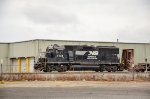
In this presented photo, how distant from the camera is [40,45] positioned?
55125 millimetres

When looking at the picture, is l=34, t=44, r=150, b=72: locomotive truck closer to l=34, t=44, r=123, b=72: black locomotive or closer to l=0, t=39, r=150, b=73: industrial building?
l=34, t=44, r=123, b=72: black locomotive

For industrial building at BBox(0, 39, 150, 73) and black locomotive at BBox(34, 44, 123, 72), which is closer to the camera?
black locomotive at BBox(34, 44, 123, 72)

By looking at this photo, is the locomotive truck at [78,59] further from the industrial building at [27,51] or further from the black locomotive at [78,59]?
the industrial building at [27,51]

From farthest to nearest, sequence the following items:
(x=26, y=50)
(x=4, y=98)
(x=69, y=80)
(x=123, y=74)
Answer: (x=26, y=50) → (x=123, y=74) → (x=69, y=80) → (x=4, y=98)

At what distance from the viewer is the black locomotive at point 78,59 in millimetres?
42250

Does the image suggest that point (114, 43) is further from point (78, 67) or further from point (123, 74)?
point (123, 74)

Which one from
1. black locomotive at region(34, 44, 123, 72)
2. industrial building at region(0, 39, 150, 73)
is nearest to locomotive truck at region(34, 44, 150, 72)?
black locomotive at region(34, 44, 123, 72)

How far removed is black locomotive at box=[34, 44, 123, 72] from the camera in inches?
1663

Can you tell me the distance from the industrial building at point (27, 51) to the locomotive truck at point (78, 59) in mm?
11148

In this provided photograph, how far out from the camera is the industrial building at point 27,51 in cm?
5619

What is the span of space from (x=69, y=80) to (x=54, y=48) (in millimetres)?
9671

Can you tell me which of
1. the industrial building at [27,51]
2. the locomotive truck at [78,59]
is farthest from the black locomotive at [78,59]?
the industrial building at [27,51]

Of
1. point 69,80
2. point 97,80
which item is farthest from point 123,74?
point 69,80

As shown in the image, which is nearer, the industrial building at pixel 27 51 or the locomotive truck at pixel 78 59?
the locomotive truck at pixel 78 59
